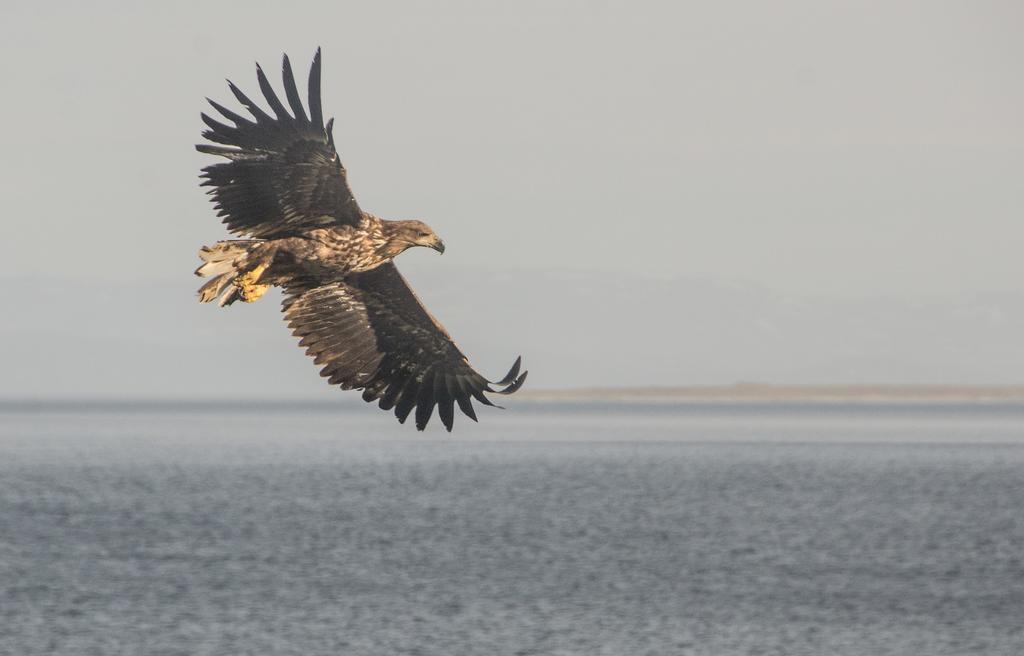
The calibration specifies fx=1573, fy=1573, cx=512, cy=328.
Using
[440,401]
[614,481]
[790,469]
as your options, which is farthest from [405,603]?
[790,469]

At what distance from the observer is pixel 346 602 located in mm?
79500

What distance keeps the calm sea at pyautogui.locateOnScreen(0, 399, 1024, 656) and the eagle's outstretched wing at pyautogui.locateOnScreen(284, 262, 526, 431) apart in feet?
162

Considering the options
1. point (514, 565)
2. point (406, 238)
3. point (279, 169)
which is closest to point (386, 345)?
point (406, 238)

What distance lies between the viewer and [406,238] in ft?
47.2

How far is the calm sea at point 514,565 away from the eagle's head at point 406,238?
5145 centimetres

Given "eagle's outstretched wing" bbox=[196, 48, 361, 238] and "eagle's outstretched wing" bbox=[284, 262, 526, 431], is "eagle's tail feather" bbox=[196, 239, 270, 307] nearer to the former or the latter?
"eagle's outstretched wing" bbox=[196, 48, 361, 238]

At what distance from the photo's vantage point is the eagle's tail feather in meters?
13.3

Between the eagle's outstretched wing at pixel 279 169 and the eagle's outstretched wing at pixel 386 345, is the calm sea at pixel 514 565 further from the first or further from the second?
the eagle's outstretched wing at pixel 279 169

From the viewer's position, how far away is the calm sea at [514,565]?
69625 mm

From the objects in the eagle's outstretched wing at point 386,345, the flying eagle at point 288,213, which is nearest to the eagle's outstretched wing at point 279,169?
the flying eagle at point 288,213

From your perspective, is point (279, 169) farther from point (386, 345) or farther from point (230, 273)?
point (386, 345)

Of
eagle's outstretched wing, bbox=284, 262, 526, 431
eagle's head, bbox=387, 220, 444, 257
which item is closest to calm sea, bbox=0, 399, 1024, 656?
eagle's outstretched wing, bbox=284, 262, 526, 431

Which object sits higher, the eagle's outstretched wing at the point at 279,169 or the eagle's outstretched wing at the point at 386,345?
the eagle's outstretched wing at the point at 279,169

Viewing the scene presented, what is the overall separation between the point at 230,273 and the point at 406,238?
1.73m
